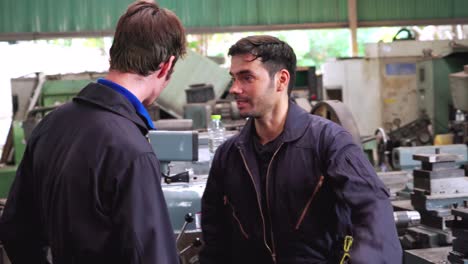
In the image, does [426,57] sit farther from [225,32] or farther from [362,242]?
[362,242]

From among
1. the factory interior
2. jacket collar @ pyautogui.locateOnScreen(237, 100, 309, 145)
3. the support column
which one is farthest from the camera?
the support column

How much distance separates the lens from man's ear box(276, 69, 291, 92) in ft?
5.86

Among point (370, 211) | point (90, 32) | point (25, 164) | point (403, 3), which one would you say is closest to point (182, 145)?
point (370, 211)

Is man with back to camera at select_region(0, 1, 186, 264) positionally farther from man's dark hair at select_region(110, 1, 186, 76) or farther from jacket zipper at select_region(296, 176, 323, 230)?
jacket zipper at select_region(296, 176, 323, 230)

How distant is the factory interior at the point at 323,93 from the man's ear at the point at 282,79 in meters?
0.49

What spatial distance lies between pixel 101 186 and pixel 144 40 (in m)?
0.27

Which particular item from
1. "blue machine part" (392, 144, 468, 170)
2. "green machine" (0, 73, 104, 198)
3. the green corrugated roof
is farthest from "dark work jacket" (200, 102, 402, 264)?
the green corrugated roof

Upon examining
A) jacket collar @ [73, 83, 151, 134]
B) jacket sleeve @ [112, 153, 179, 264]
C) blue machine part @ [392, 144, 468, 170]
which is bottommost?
blue machine part @ [392, 144, 468, 170]

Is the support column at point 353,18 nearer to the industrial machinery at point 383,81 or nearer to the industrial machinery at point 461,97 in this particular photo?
the industrial machinery at point 383,81

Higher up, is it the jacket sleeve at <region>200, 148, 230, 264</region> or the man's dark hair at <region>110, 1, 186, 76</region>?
the man's dark hair at <region>110, 1, 186, 76</region>

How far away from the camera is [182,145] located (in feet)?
8.30

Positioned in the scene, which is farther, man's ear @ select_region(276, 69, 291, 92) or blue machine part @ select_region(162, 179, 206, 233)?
blue machine part @ select_region(162, 179, 206, 233)

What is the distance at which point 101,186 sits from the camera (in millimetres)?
A: 1086

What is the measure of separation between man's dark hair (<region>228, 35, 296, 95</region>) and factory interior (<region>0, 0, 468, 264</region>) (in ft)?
1.52
